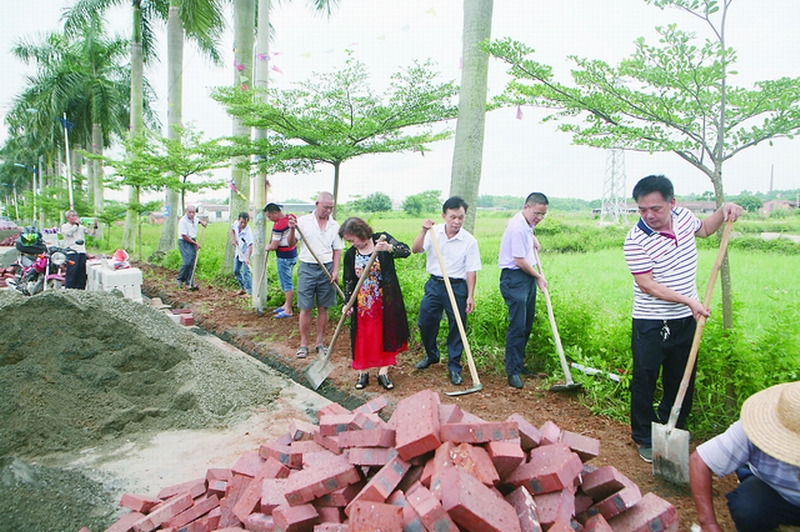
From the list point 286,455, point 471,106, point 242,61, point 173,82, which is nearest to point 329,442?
point 286,455

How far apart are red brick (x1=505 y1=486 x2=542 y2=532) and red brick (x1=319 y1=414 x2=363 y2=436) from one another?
3.08 feet

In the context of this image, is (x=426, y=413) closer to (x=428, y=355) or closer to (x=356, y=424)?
(x=356, y=424)

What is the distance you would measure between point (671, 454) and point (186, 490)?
2.82 m

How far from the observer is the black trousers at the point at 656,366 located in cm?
311

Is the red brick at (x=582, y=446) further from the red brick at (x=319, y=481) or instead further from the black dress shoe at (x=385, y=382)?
the black dress shoe at (x=385, y=382)

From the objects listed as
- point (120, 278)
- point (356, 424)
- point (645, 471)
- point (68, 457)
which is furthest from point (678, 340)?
point (120, 278)

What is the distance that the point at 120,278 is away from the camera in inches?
308

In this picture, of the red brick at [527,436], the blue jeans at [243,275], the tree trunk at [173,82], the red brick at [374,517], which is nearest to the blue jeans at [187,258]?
the blue jeans at [243,275]

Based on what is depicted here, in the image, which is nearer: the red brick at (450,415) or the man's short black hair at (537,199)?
the red brick at (450,415)

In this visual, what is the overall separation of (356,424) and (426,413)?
1.71 feet

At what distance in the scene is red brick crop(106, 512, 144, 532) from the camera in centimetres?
253

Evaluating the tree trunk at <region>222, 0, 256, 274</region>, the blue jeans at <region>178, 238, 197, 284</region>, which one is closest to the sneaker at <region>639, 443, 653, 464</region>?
the tree trunk at <region>222, 0, 256, 274</region>

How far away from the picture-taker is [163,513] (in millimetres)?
2557

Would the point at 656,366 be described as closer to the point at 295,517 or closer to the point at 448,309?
the point at 448,309
